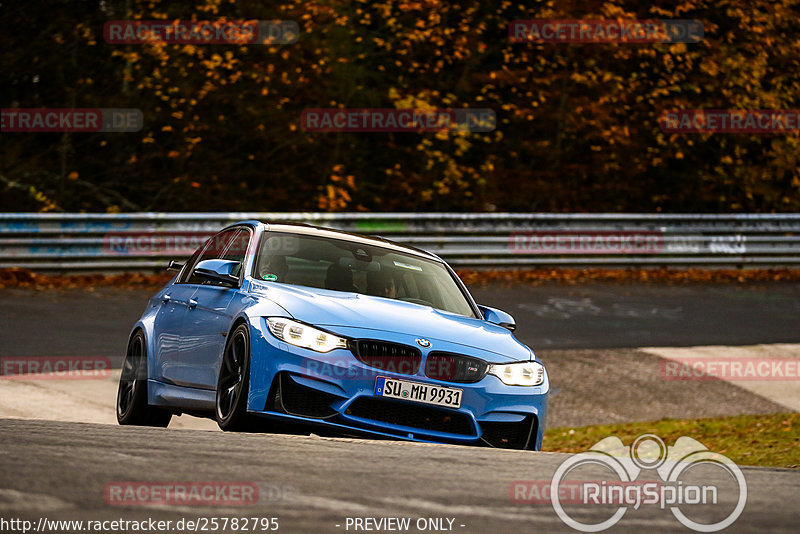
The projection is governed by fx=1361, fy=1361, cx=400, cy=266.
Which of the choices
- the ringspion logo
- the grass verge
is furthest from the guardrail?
the ringspion logo

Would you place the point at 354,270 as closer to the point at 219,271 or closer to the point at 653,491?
the point at 219,271

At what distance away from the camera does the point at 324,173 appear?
26.1m

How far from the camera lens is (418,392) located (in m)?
7.52

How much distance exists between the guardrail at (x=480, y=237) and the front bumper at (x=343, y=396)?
1165 cm

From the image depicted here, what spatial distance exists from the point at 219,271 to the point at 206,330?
1.25 feet

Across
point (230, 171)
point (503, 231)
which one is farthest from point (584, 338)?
point (230, 171)

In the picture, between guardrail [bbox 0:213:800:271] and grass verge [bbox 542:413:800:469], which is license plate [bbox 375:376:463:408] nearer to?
grass verge [bbox 542:413:800:469]

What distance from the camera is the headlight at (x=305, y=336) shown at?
750 centimetres

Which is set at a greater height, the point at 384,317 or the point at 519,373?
the point at 384,317

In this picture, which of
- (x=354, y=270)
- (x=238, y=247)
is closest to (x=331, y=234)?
(x=354, y=270)

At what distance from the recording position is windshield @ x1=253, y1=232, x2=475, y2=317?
866cm

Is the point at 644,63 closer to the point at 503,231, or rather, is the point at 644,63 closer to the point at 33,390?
the point at 503,231

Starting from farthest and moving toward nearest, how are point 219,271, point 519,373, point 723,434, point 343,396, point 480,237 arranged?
point 480,237, point 723,434, point 219,271, point 519,373, point 343,396

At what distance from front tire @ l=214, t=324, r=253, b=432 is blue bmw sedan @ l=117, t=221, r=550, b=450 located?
1 centimetres
